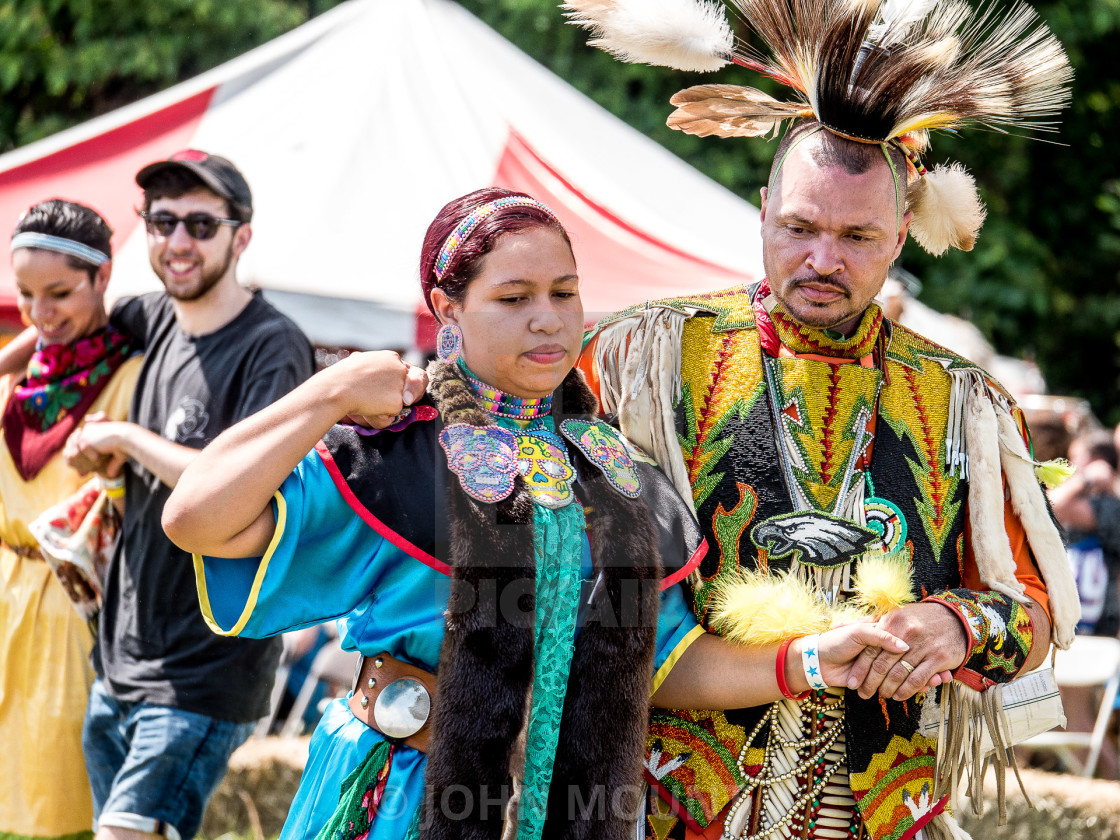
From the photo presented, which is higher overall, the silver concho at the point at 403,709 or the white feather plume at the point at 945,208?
the white feather plume at the point at 945,208

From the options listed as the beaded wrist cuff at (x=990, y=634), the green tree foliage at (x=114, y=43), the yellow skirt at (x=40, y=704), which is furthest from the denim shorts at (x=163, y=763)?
the green tree foliage at (x=114, y=43)

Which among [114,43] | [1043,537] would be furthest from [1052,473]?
[114,43]

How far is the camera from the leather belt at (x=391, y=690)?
1.95 m

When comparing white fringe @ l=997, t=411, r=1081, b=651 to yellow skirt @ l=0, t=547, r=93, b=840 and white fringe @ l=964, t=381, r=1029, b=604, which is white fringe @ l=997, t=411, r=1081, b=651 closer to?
white fringe @ l=964, t=381, r=1029, b=604

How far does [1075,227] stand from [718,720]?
11.0 m

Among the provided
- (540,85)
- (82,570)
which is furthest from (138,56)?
(82,570)

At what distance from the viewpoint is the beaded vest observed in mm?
2289

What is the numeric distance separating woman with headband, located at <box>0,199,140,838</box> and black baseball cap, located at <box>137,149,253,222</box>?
318mm

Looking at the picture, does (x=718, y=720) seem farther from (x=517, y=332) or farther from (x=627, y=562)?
(x=517, y=332)

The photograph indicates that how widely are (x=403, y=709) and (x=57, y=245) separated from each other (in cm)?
232

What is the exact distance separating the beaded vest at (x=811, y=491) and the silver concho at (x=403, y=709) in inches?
22.0

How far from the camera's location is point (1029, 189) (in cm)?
1180

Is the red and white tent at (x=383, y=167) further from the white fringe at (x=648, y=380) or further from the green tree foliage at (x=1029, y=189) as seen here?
the green tree foliage at (x=1029, y=189)

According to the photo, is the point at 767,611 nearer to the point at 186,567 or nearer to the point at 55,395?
the point at 186,567
